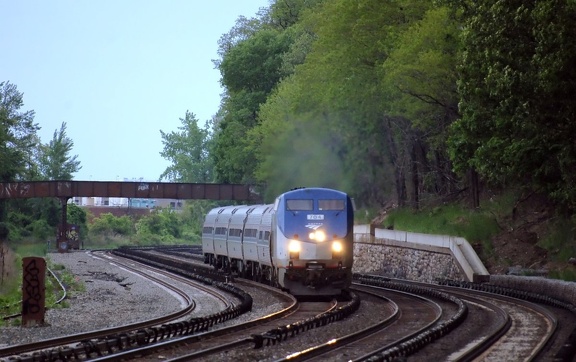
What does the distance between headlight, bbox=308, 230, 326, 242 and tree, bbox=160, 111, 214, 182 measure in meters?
133

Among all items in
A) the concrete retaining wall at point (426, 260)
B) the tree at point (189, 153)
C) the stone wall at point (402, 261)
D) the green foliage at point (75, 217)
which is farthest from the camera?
the tree at point (189, 153)

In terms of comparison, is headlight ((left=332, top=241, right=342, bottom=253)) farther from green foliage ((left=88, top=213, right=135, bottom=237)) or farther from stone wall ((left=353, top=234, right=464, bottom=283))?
green foliage ((left=88, top=213, right=135, bottom=237))

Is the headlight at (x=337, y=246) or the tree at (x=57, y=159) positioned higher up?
the tree at (x=57, y=159)

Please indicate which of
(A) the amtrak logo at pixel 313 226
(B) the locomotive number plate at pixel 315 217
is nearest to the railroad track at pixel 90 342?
(A) the amtrak logo at pixel 313 226

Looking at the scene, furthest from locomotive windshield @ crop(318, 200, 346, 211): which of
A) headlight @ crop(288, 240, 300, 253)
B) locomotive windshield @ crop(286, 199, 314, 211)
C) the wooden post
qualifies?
the wooden post

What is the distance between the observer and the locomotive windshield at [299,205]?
32.6m

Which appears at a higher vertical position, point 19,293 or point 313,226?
point 313,226

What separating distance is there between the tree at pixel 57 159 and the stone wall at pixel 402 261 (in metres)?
87.9

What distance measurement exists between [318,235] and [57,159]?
112 m

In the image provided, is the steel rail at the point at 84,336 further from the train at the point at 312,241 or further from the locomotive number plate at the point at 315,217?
the locomotive number plate at the point at 315,217

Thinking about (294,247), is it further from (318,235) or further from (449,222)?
(449,222)

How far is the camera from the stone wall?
43.8m

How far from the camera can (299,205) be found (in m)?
32.8

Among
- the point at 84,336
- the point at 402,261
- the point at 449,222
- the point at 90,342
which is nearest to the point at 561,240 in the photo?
the point at 449,222
